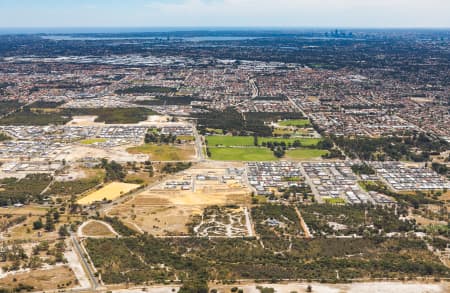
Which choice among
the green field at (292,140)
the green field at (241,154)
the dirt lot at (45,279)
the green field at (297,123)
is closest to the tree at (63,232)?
the dirt lot at (45,279)

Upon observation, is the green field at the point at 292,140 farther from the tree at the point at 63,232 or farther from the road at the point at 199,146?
the tree at the point at 63,232

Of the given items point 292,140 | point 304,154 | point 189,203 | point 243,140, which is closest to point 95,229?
point 189,203

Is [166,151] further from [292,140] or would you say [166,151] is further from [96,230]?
[96,230]

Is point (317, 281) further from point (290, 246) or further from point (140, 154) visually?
point (140, 154)

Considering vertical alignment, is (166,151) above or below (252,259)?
above

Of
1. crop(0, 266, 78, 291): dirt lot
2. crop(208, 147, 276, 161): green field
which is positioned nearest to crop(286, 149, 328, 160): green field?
crop(208, 147, 276, 161): green field

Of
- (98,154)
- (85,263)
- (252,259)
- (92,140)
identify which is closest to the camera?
(85,263)

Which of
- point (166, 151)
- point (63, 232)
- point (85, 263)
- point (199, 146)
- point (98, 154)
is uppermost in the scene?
point (199, 146)
